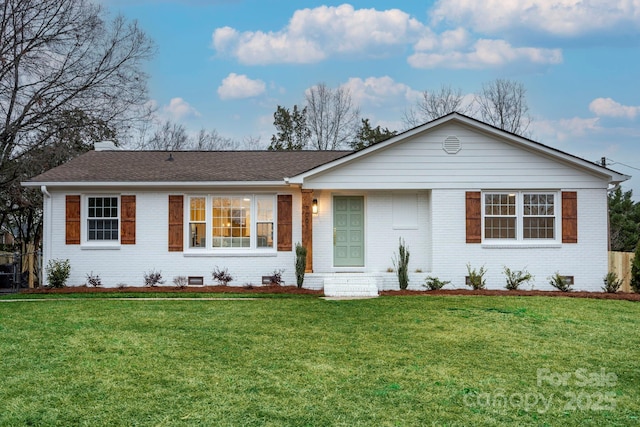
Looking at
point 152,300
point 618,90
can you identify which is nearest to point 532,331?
point 152,300

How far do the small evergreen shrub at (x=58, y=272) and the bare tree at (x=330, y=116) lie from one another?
20656 millimetres

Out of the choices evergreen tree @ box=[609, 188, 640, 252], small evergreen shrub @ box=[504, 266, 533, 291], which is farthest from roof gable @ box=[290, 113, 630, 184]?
evergreen tree @ box=[609, 188, 640, 252]

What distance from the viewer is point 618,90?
2198 cm

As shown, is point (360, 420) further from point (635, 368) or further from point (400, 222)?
point (400, 222)

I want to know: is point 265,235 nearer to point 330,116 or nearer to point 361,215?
point 361,215

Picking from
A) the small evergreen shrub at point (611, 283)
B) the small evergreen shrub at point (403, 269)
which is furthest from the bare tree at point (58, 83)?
the small evergreen shrub at point (611, 283)

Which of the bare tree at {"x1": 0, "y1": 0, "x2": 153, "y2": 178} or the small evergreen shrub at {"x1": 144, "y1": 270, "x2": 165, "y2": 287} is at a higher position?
the bare tree at {"x1": 0, "y1": 0, "x2": 153, "y2": 178}

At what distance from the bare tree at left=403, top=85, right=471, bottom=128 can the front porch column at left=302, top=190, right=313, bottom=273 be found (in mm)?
19999

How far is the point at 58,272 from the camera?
13.6 meters

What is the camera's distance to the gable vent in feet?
44.7

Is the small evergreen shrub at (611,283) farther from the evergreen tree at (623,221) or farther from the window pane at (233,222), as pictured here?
the evergreen tree at (623,221)

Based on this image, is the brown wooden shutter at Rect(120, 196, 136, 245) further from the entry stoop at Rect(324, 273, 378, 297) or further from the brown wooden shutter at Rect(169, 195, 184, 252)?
the entry stoop at Rect(324, 273, 378, 297)

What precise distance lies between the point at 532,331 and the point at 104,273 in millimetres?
10957

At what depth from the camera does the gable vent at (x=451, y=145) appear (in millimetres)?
13633
